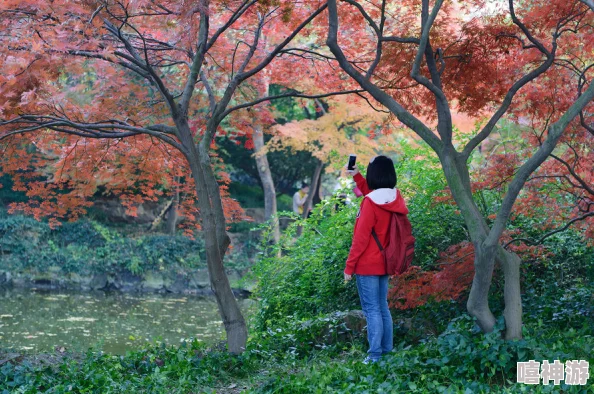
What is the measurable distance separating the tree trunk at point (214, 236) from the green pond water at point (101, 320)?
3187mm

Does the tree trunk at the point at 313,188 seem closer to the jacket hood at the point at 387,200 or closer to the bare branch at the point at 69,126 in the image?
the bare branch at the point at 69,126

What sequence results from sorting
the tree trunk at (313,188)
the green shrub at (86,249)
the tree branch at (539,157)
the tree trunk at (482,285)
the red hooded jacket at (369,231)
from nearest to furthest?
1. the tree branch at (539,157)
2. the tree trunk at (482,285)
3. the red hooded jacket at (369,231)
4. the green shrub at (86,249)
5. the tree trunk at (313,188)

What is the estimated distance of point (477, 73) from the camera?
5215mm

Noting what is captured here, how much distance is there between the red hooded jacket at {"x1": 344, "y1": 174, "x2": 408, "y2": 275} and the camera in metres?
4.42

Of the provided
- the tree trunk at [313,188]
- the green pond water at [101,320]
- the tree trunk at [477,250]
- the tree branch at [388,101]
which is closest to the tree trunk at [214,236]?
the tree branch at [388,101]

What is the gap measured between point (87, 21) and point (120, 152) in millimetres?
1871

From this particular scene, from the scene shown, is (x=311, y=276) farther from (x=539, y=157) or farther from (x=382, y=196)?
(x=539, y=157)

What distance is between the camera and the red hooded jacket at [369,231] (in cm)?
442

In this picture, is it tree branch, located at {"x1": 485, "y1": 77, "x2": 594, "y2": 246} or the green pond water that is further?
the green pond water

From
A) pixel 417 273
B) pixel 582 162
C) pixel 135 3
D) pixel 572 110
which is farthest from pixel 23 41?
pixel 582 162

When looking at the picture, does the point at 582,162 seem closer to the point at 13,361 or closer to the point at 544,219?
the point at 544,219

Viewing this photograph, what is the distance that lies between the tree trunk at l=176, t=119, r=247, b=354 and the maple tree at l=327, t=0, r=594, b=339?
58.6 inches

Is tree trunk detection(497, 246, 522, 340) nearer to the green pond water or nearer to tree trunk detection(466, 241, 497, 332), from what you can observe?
tree trunk detection(466, 241, 497, 332)

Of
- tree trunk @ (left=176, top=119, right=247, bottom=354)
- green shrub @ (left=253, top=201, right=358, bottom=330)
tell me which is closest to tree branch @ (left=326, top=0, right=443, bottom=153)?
tree trunk @ (left=176, top=119, right=247, bottom=354)
